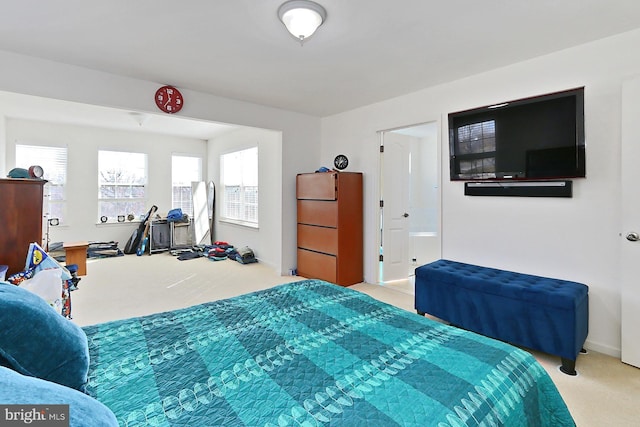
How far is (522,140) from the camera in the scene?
2900 mm

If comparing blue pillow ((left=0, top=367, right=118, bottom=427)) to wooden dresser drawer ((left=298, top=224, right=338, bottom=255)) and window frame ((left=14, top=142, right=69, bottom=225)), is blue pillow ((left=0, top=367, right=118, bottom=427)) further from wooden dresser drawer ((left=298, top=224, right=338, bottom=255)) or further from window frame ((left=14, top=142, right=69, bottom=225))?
window frame ((left=14, top=142, right=69, bottom=225))

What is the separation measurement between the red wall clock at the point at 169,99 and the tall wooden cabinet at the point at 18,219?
1443mm

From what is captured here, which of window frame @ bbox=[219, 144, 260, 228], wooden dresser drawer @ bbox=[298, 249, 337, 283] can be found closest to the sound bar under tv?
wooden dresser drawer @ bbox=[298, 249, 337, 283]

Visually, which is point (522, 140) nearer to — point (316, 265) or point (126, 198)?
point (316, 265)

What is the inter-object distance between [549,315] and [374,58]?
2.55 m

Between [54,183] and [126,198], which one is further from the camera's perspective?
[126,198]

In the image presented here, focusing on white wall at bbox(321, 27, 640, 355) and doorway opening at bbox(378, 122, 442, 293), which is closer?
white wall at bbox(321, 27, 640, 355)

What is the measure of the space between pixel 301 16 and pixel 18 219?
274 cm

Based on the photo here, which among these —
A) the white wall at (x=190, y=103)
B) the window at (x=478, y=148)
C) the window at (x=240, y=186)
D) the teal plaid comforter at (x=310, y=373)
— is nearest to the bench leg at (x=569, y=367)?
the teal plaid comforter at (x=310, y=373)

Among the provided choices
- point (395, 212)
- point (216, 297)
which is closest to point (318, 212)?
point (395, 212)

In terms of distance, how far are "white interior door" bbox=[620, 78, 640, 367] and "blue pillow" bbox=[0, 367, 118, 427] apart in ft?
10.5

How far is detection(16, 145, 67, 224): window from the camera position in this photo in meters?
5.75

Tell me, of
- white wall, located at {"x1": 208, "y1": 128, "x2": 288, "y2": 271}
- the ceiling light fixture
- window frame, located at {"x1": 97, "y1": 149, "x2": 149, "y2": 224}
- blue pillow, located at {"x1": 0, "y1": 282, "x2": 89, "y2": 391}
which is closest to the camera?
blue pillow, located at {"x1": 0, "y1": 282, "x2": 89, "y2": 391}

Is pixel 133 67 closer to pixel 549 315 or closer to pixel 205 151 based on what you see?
pixel 549 315
